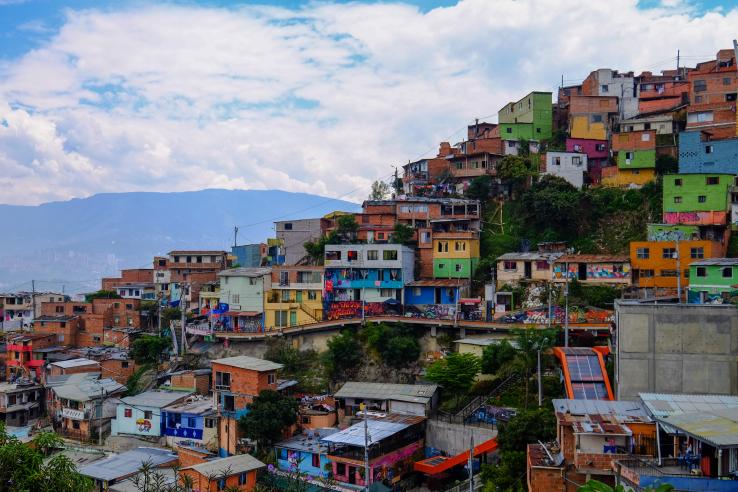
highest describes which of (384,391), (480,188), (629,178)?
(629,178)

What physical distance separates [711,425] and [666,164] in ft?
125

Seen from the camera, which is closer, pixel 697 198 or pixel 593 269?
pixel 593 269

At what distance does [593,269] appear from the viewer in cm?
4459

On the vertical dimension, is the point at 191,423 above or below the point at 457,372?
below

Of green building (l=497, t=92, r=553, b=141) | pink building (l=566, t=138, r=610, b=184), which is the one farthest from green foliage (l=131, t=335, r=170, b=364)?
pink building (l=566, t=138, r=610, b=184)

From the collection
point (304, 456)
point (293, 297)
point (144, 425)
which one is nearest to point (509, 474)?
point (304, 456)

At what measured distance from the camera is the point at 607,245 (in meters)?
49.0

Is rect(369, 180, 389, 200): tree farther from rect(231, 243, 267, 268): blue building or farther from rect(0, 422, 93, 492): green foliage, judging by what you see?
rect(0, 422, 93, 492): green foliage

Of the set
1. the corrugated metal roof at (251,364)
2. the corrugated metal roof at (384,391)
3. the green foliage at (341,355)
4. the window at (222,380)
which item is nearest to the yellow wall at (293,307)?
the green foliage at (341,355)

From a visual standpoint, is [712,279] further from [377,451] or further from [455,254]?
[377,451]

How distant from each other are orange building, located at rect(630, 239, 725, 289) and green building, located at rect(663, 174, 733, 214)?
10.1ft

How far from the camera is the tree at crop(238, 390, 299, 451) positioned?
116 feet

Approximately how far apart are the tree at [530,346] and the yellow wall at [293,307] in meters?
18.0

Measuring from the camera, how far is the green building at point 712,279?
38000 millimetres
